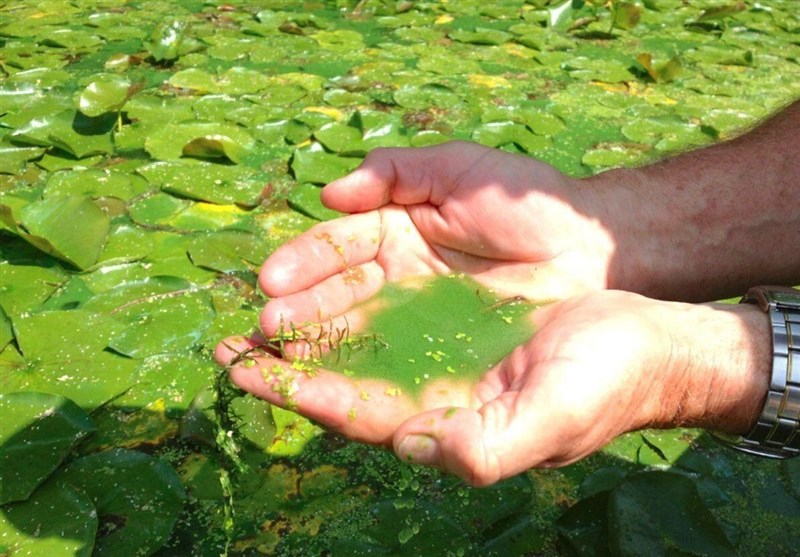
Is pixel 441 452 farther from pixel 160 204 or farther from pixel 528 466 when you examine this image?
pixel 160 204

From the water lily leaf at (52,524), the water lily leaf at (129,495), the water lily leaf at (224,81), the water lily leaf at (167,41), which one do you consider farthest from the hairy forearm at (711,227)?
the water lily leaf at (167,41)

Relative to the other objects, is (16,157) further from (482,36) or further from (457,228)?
(482,36)

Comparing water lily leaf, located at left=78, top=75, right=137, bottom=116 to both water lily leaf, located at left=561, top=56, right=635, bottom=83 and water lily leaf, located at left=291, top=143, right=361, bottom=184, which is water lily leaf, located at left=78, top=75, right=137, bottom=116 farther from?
water lily leaf, located at left=561, top=56, right=635, bottom=83

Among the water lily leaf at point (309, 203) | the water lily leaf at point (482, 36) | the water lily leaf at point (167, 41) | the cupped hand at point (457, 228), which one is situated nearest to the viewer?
the cupped hand at point (457, 228)

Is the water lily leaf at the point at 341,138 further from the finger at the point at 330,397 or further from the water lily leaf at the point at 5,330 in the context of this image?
the finger at the point at 330,397

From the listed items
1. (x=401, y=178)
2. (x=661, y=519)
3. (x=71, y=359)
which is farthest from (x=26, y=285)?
(x=661, y=519)

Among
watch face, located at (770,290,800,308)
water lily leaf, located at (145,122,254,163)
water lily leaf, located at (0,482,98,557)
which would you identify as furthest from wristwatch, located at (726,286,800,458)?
water lily leaf, located at (145,122,254,163)
